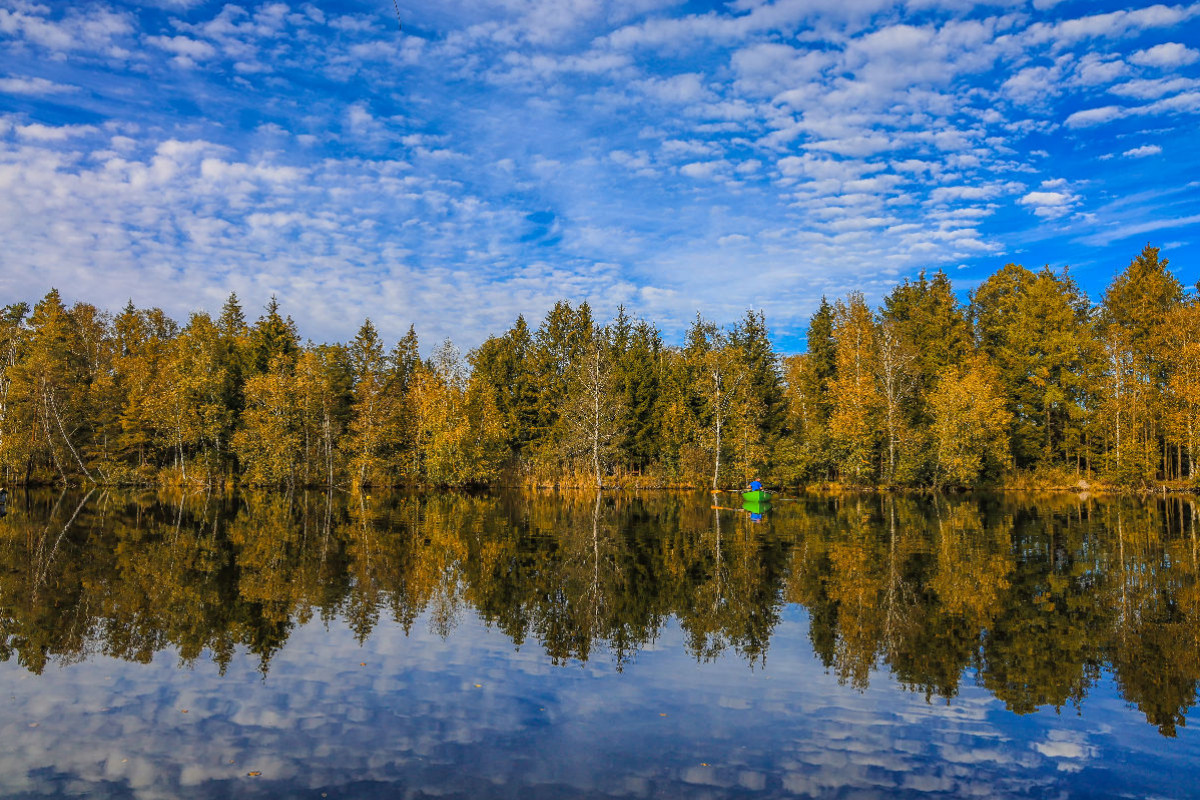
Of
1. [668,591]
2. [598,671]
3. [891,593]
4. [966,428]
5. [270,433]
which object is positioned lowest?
[598,671]

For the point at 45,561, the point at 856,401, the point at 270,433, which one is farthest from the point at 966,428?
the point at 45,561

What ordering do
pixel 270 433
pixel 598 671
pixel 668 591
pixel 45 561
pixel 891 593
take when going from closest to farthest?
pixel 598 671 → pixel 891 593 → pixel 668 591 → pixel 45 561 → pixel 270 433

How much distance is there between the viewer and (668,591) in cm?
1908

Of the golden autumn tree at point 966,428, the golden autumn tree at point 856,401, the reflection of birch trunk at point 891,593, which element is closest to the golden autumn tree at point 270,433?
the golden autumn tree at point 856,401

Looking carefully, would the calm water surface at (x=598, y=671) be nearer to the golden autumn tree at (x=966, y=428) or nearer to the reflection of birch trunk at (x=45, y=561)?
the reflection of birch trunk at (x=45, y=561)

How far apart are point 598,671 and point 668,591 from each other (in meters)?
6.59

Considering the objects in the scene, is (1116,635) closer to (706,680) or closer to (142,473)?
(706,680)

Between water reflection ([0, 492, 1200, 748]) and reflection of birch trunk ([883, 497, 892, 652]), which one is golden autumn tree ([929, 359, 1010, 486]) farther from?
reflection of birch trunk ([883, 497, 892, 652])

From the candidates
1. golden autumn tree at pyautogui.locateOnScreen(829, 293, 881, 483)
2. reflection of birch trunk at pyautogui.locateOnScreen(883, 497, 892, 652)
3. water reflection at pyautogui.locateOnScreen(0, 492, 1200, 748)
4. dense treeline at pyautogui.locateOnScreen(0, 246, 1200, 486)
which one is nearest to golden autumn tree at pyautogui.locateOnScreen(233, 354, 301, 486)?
dense treeline at pyautogui.locateOnScreen(0, 246, 1200, 486)

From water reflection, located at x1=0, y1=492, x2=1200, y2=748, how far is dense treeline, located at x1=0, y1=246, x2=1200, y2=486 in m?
25.8

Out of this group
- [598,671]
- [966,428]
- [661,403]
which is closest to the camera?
[598,671]

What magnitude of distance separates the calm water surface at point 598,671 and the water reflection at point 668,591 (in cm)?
11

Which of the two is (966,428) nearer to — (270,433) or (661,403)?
(661,403)

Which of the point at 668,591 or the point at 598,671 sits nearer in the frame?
the point at 598,671
